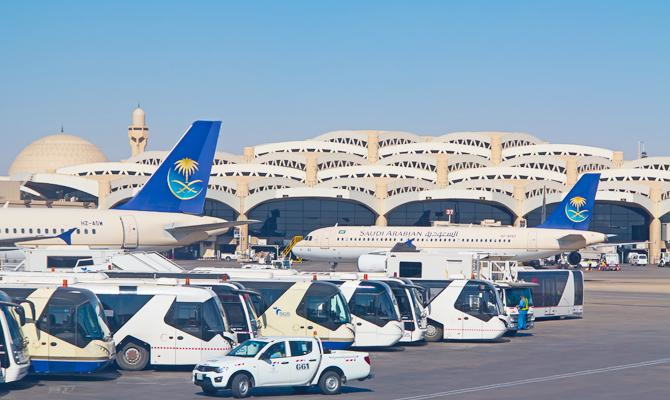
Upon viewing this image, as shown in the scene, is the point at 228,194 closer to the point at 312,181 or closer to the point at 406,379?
the point at 312,181

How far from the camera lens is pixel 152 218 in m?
64.3

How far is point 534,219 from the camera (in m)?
150

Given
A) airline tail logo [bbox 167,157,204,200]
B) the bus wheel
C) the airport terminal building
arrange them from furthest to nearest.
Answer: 1. the airport terminal building
2. airline tail logo [bbox 167,157,204,200]
3. the bus wheel

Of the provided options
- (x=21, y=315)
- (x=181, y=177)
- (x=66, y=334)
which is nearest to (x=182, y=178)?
(x=181, y=177)

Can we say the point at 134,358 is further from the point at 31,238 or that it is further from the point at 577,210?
the point at 577,210

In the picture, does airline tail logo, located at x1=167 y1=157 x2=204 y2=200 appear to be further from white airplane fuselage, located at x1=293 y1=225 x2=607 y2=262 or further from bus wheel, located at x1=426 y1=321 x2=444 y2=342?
white airplane fuselage, located at x1=293 y1=225 x2=607 y2=262

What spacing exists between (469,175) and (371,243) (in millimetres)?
62249

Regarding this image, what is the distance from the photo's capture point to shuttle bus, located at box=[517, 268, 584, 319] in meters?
57.1

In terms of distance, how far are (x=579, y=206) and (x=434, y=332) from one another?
50.9 metres

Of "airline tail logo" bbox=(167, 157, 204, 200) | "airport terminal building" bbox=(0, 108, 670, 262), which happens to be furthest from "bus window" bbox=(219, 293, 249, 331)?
"airport terminal building" bbox=(0, 108, 670, 262)

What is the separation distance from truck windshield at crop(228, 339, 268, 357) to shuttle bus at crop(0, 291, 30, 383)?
5.21 meters

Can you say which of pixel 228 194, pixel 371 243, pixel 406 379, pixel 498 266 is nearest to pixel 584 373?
pixel 406 379

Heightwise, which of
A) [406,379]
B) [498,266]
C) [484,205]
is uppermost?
[484,205]

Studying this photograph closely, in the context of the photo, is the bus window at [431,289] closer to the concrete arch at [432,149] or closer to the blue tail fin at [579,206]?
the blue tail fin at [579,206]
